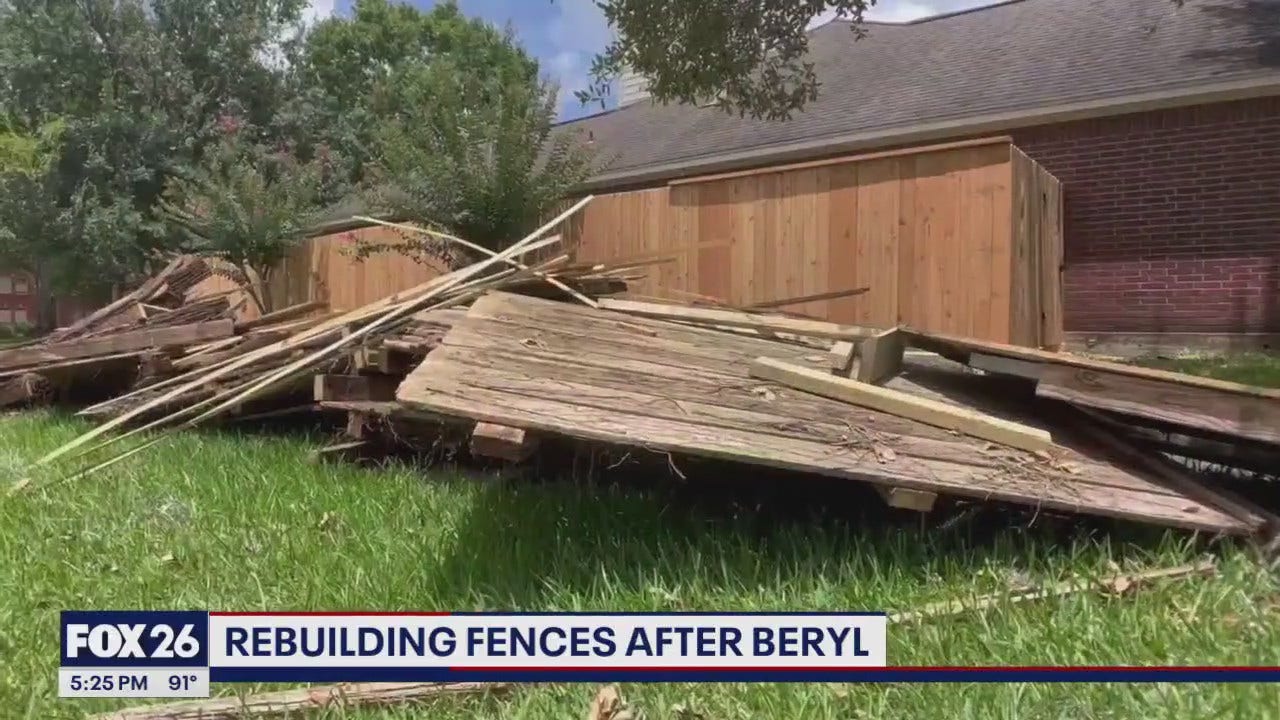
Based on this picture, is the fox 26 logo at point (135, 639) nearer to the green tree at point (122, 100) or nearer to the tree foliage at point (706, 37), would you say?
the tree foliage at point (706, 37)

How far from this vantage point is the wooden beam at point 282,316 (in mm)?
6875

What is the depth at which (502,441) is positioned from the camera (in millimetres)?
3301

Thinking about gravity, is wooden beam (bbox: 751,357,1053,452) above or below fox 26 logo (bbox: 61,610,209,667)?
above

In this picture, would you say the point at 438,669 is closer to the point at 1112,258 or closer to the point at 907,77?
the point at 1112,258

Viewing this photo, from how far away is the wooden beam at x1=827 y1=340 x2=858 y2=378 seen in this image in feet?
13.5

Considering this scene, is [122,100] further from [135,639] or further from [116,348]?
[135,639]

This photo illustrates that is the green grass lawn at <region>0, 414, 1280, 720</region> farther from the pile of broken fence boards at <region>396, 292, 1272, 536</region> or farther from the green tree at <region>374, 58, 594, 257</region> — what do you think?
the green tree at <region>374, 58, 594, 257</region>

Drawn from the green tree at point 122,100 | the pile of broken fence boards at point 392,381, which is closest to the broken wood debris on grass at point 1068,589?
the pile of broken fence boards at point 392,381

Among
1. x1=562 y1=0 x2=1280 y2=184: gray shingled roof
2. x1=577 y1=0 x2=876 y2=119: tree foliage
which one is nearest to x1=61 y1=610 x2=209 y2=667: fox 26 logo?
x1=577 y1=0 x2=876 y2=119: tree foliage

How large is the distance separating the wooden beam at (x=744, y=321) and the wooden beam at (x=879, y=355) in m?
0.13

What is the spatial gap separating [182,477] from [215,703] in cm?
306

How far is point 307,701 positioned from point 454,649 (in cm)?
41

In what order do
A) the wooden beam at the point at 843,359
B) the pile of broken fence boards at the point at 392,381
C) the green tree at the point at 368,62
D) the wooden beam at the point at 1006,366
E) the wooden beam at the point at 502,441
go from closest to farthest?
the wooden beam at the point at 502,441
the wooden beam at the point at 1006,366
the wooden beam at the point at 843,359
the pile of broken fence boards at the point at 392,381
the green tree at the point at 368,62

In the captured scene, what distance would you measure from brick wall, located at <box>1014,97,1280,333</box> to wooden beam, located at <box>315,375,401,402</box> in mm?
10393
